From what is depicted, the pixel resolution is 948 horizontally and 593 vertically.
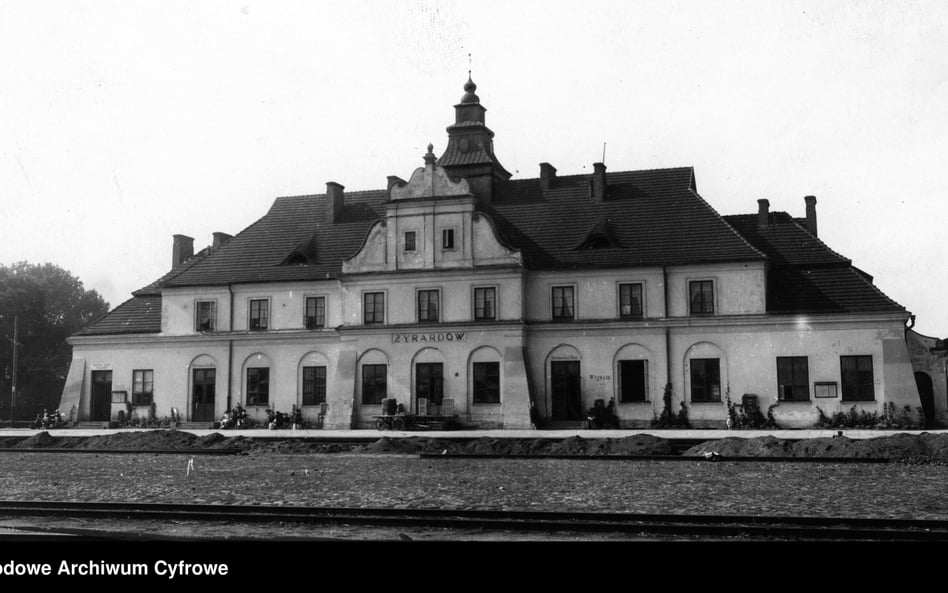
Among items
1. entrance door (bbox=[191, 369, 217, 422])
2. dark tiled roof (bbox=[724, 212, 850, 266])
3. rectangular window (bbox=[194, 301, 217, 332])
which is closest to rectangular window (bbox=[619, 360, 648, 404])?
dark tiled roof (bbox=[724, 212, 850, 266])

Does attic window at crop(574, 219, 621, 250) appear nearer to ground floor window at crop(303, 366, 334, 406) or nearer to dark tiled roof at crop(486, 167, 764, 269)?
dark tiled roof at crop(486, 167, 764, 269)

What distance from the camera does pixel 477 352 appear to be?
1550 inches

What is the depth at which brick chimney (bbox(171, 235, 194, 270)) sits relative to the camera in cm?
5099

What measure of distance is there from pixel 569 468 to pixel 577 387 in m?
17.2

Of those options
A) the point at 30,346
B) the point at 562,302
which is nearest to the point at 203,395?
the point at 562,302

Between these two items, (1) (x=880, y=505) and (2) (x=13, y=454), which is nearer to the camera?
(1) (x=880, y=505)

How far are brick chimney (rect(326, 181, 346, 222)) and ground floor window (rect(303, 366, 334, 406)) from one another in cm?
823

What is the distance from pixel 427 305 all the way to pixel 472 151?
983cm

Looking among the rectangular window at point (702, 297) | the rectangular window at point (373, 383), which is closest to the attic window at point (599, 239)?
the rectangular window at point (702, 297)

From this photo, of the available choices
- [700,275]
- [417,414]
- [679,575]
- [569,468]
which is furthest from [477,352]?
[679,575]

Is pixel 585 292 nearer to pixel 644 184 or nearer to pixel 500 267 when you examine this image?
pixel 500 267

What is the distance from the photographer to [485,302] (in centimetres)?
3972

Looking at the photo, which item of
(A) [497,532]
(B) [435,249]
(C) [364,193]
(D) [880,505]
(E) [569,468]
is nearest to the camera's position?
(A) [497,532]

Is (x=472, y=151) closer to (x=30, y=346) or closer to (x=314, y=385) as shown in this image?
(x=314, y=385)
